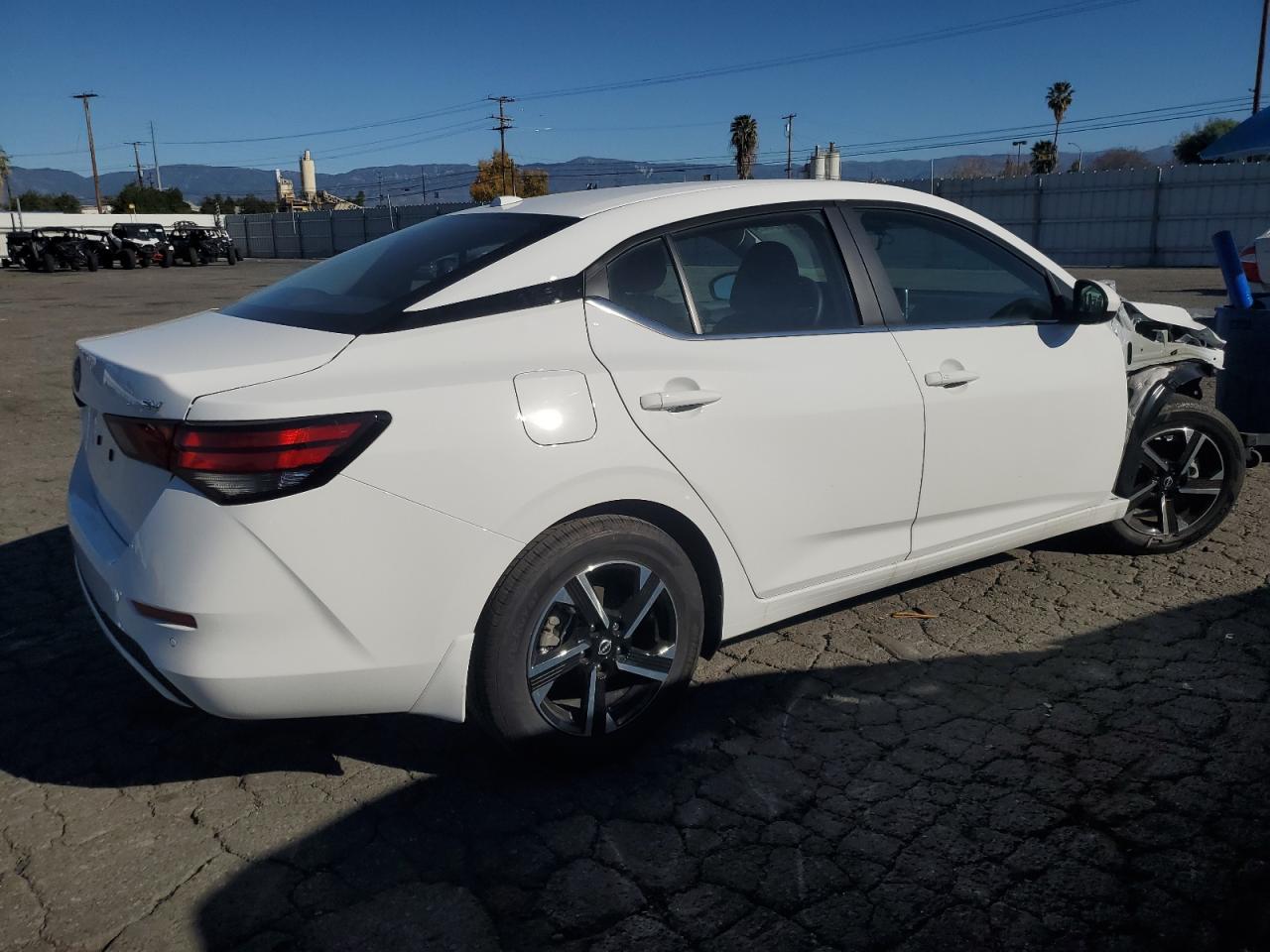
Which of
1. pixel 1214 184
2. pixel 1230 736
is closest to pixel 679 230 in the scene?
pixel 1230 736

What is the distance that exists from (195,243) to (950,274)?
3967 centimetres

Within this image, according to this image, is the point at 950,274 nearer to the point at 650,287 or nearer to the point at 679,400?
the point at 650,287

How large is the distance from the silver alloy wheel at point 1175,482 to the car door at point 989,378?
1.46 feet

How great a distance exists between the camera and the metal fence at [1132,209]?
27.4 metres

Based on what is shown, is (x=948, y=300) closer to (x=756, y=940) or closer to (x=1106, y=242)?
(x=756, y=940)

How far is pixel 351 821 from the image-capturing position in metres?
2.76

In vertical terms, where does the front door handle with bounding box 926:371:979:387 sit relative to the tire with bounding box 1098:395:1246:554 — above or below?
above

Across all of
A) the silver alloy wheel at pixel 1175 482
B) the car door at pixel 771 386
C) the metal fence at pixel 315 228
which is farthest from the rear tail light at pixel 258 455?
the metal fence at pixel 315 228

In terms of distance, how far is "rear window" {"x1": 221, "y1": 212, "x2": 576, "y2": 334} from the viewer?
276 centimetres

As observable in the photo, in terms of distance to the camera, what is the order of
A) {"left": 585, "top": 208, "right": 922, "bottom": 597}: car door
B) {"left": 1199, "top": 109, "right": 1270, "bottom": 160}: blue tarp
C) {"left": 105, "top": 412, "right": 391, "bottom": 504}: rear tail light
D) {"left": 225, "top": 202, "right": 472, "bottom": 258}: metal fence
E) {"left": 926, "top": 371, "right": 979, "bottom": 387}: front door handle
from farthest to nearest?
{"left": 225, "top": 202, "right": 472, "bottom": 258}: metal fence, {"left": 1199, "top": 109, "right": 1270, "bottom": 160}: blue tarp, {"left": 926, "top": 371, "right": 979, "bottom": 387}: front door handle, {"left": 585, "top": 208, "right": 922, "bottom": 597}: car door, {"left": 105, "top": 412, "right": 391, "bottom": 504}: rear tail light

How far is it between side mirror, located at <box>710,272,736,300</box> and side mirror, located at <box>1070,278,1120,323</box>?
142 centimetres

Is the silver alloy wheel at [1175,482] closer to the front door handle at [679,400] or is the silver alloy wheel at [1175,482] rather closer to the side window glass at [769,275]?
the side window glass at [769,275]

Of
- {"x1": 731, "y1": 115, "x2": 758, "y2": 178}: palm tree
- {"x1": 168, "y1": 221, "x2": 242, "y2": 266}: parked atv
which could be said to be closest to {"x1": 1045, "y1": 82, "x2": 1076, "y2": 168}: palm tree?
{"x1": 731, "y1": 115, "x2": 758, "y2": 178}: palm tree

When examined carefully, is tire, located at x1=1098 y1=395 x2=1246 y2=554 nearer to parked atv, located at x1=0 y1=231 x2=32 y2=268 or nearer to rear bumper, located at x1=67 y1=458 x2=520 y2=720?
rear bumper, located at x1=67 y1=458 x2=520 y2=720
